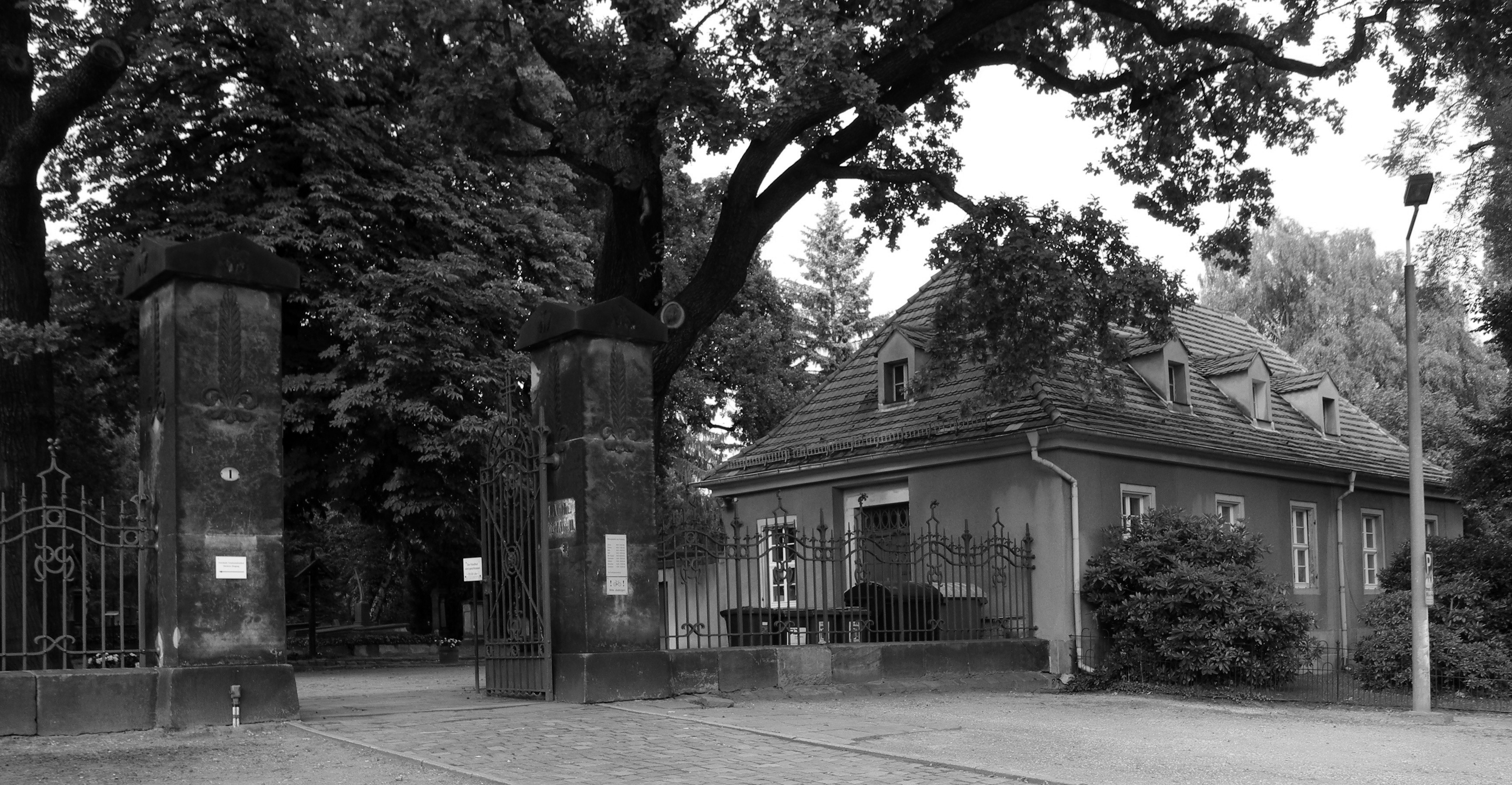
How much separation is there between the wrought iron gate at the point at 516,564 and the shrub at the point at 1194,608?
8.57m

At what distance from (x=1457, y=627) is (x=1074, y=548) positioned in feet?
16.9

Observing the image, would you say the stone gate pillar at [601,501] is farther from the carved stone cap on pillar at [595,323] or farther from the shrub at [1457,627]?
the shrub at [1457,627]

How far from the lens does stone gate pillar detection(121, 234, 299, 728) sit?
37.4 ft

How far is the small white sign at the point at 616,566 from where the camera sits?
13.6m

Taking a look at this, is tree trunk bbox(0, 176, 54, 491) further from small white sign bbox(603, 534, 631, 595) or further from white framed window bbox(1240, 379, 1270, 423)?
white framed window bbox(1240, 379, 1270, 423)

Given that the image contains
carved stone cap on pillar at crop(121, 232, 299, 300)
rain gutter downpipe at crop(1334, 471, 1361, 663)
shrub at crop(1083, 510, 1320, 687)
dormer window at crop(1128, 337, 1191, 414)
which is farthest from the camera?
rain gutter downpipe at crop(1334, 471, 1361, 663)

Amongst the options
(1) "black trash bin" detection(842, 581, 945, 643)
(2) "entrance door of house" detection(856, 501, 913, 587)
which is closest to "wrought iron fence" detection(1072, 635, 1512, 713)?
(1) "black trash bin" detection(842, 581, 945, 643)

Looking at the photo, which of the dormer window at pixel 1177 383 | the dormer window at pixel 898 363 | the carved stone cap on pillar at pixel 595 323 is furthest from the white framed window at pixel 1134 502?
the carved stone cap on pillar at pixel 595 323

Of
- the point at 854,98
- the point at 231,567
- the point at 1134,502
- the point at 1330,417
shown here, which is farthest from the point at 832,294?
the point at 231,567

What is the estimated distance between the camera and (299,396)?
80.9 feet

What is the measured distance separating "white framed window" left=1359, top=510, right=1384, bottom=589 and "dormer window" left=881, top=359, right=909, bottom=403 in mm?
9145

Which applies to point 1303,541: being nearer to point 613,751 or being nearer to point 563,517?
point 563,517

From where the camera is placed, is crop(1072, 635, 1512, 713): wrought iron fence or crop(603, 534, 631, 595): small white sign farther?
crop(1072, 635, 1512, 713): wrought iron fence

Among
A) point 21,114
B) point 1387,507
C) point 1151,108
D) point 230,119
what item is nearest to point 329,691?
point 21,114
